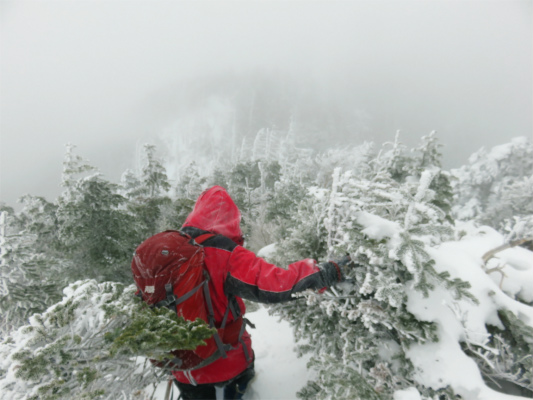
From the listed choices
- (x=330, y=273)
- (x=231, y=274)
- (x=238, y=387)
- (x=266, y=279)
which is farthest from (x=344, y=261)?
(x=238, y=387)

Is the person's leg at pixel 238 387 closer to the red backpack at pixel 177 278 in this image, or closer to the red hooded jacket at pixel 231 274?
the red hooded jacket at pixel 231 274

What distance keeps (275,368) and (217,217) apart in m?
2.62

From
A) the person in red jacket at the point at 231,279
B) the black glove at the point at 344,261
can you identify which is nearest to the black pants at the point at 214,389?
the person in red jacket at the point at 231,279

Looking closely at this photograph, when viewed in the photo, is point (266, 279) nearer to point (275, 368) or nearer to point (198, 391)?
point (198, 391)

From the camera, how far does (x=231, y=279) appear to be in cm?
255

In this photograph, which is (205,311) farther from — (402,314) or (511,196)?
(511,196)

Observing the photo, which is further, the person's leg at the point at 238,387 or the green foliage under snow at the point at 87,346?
the person's leg at the point at 238,387

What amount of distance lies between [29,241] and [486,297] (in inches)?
365

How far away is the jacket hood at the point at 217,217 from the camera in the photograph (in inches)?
113

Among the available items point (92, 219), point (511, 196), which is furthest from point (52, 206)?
point (511, 196)

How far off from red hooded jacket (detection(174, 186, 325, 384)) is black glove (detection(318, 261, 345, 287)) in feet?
0.20

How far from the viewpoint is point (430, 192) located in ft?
8.10

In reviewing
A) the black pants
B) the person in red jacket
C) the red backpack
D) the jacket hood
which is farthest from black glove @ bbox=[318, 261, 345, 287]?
the black pants

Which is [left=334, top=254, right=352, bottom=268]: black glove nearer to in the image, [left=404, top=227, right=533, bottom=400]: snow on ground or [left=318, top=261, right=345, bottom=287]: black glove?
[left=318, top=261, right=345, bottom=287]: black glove
